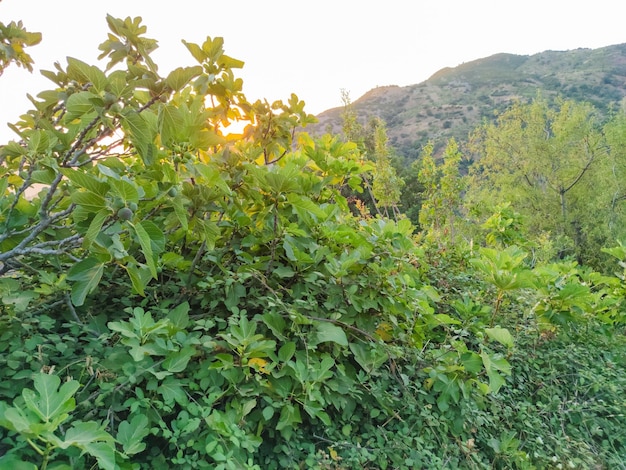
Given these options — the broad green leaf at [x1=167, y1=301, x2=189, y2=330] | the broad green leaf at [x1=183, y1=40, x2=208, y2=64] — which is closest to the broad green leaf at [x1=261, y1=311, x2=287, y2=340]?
the broad green leaf at [x1=167, y1=301, x2=189, y2=330]

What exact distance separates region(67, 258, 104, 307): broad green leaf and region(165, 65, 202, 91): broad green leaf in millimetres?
604

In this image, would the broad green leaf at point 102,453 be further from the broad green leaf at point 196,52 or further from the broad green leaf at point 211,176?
the broad green leaf at point 196,52

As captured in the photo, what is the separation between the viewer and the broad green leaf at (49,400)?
809mm

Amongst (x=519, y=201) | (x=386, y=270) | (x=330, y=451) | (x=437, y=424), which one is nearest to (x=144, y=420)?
(x=330, y=451)

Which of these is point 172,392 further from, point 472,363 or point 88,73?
point 472,363

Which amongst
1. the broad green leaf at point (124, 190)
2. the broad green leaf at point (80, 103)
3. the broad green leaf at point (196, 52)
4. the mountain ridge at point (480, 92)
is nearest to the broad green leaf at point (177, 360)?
the broad green leaf at point (124, 190)

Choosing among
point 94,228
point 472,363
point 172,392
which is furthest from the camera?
point 472,363

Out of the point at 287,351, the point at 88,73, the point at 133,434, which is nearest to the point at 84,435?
the point at 133,434

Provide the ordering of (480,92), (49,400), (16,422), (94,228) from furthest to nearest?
(480,92) < (94,228) < (49,400) < (16,422)

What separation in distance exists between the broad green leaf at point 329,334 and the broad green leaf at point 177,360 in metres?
0.48

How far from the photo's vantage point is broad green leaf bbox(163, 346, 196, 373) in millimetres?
1204

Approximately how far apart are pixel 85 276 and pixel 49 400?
0.36 m

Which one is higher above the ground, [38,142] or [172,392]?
[38,142]

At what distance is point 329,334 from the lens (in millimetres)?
1461
